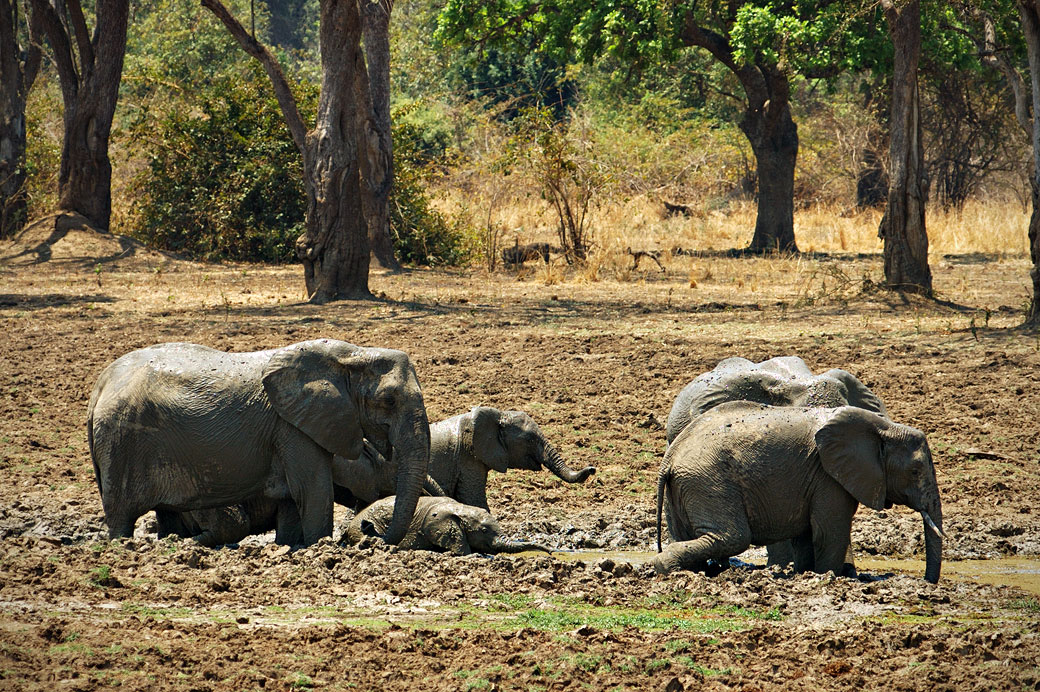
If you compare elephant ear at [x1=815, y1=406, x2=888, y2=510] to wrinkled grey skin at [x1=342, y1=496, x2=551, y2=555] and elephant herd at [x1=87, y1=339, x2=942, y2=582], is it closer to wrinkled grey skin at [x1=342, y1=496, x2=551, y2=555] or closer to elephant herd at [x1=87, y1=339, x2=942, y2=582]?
elephant herd at [x1=87, y1=339, x2=942, y2=582]

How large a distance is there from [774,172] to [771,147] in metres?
0.51

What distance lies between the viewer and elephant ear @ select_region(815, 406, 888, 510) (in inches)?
300

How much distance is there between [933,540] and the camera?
7645mm

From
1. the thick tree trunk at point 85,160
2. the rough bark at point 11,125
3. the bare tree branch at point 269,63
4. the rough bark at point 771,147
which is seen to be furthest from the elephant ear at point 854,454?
the rough bark at point 11,125

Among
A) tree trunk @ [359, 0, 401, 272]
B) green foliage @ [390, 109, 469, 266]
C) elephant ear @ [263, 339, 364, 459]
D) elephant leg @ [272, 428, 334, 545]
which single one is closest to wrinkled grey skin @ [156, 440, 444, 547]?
elephant leg @ [272, 428, 334, 545]

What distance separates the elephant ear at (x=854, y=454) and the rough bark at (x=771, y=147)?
19946 mm

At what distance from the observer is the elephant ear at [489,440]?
31.5 ft

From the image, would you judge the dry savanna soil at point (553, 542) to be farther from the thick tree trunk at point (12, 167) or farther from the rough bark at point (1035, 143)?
the thick tree trunk at point (12, 167)

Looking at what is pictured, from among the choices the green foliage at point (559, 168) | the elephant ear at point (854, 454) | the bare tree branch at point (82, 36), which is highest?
the bare tree branch at point (82, 36)

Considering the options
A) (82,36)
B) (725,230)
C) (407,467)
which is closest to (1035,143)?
(407,467)

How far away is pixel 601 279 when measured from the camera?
22062mm

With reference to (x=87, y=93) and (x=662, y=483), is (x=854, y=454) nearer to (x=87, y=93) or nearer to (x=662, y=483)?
A: (x=662, y=483)

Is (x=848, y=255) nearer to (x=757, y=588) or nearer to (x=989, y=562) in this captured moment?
(x=989, y=562)

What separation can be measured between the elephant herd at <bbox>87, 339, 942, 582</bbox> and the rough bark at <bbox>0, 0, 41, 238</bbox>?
19826 mm
